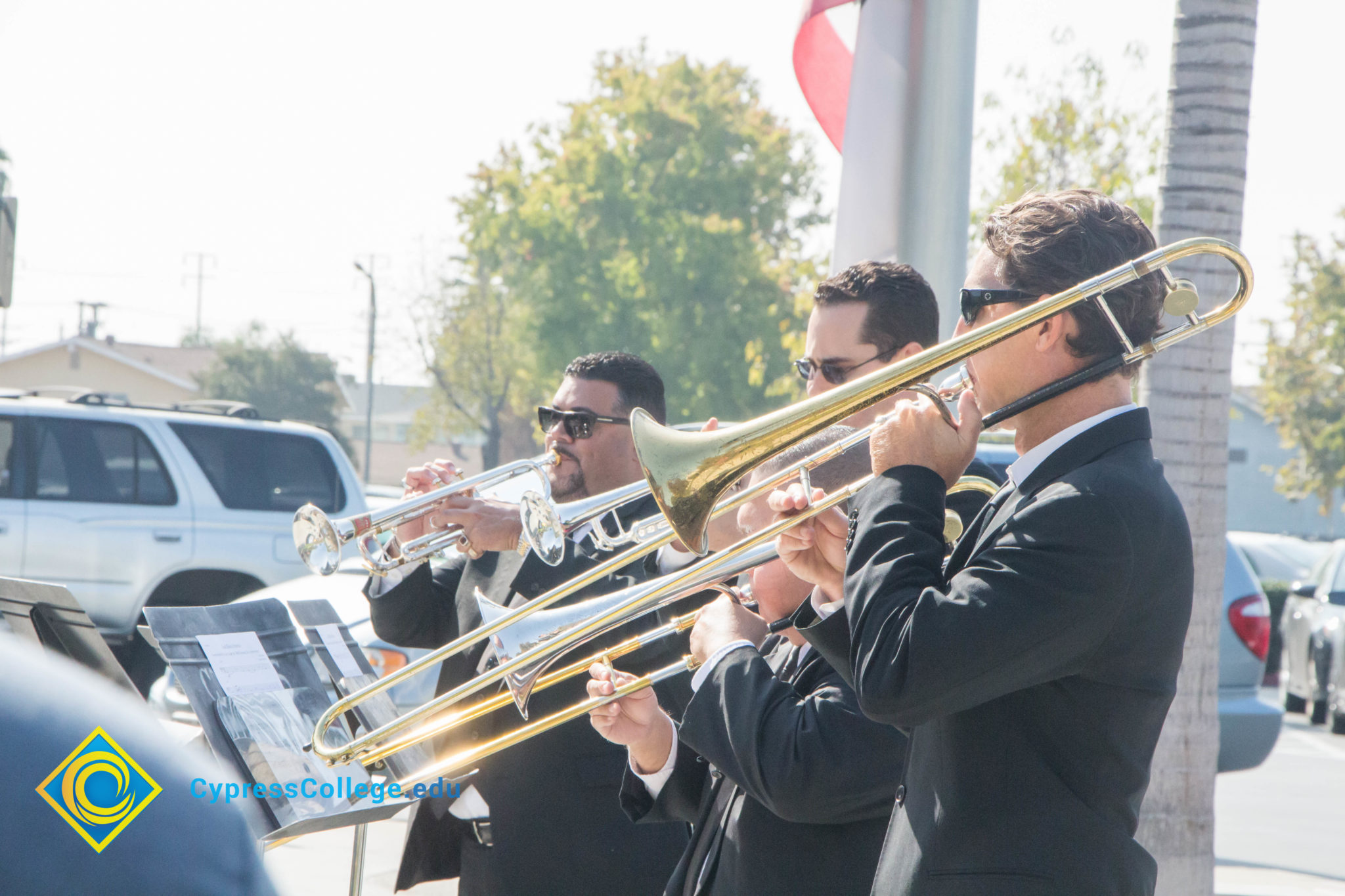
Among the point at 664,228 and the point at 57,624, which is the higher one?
the point at 664,228

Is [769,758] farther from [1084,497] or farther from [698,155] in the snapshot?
[698,155]

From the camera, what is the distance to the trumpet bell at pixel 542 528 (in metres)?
3.07

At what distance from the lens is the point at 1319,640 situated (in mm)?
11109

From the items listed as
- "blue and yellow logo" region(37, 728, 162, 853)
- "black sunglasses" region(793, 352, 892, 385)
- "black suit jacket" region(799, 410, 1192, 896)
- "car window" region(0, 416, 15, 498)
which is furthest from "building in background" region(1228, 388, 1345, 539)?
"blue and yellow logo" region(37, 728, 162, 853)

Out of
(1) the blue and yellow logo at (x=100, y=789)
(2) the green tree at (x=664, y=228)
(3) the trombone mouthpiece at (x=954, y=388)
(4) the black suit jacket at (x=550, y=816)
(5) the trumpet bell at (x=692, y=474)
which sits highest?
(2) the green tree at (x=664, y=228)

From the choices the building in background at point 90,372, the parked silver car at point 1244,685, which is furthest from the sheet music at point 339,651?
the building in background at point 90,372

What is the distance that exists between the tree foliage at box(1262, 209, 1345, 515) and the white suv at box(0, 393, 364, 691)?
1972 cm

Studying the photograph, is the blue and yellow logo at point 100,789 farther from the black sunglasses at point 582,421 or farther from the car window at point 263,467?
the car window at point 263,467

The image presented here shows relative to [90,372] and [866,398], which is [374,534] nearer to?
[866,398]

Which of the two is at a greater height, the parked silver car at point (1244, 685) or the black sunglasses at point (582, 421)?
the black sunglasses at point (582, 421)

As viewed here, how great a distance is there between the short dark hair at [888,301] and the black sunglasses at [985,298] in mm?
907

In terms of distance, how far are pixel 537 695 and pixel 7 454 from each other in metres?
7.10

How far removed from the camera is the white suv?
8.55m

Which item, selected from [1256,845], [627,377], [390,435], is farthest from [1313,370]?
[390,435]
